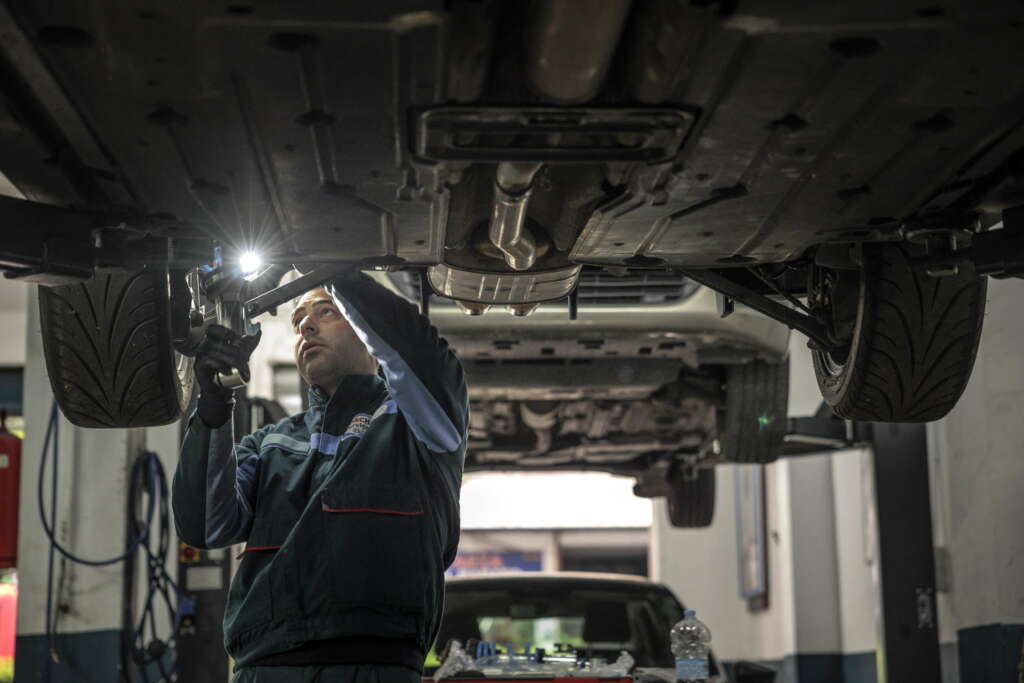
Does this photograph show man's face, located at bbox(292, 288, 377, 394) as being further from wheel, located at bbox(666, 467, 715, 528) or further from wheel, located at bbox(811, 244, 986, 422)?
wheel, located at bbox(666, 467, 715, 528)

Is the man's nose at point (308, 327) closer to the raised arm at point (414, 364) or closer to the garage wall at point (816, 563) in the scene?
the raised arm at point (414, 364)

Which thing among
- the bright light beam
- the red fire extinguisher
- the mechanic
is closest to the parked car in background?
the mechanic

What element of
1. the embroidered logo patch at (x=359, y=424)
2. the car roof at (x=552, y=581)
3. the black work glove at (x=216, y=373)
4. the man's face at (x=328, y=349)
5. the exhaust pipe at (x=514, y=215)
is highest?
the exhaust pipe at (x=514, y=215)

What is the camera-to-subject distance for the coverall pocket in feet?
8.67

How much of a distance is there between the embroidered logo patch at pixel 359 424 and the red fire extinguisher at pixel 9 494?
13.6 feet

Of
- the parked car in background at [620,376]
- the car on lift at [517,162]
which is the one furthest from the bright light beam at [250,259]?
the parked car in background at [620,376]

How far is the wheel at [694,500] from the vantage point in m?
7.40

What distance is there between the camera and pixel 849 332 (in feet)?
11.3

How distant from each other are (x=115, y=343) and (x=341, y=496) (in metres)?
0.88

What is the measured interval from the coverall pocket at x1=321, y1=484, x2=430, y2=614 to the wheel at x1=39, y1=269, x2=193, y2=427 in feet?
2.51

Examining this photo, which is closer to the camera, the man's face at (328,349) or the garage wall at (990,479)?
the man's face at (328,349)

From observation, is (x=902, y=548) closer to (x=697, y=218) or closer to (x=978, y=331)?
(x=978, y=331)

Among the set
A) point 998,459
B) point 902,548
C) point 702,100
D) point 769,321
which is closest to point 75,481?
point 769,321

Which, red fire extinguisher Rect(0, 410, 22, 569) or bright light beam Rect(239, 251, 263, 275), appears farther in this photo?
red fire extinguisher Rect(0, 410, 22, 569)
